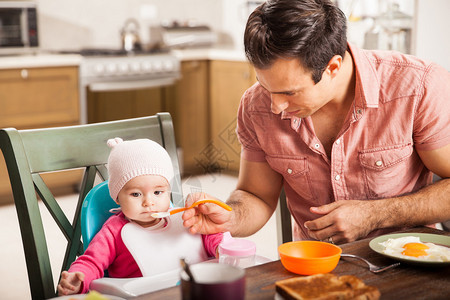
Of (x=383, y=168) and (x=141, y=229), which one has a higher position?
(x=383, y=168)

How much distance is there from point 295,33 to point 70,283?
0.76 meters

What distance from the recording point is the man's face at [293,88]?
1.44 meters

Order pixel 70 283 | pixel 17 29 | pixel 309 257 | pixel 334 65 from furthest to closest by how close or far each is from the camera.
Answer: pixel 17 29, pixel 334 65, pixel 70 283, pixel 309 257

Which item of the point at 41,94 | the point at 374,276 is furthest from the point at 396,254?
the point at 41,94

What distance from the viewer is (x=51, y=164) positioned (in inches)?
59.1

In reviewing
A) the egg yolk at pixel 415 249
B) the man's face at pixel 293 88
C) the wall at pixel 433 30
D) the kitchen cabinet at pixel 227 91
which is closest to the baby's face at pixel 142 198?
the man's face at pixel 293 88

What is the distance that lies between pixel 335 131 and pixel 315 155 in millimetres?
90

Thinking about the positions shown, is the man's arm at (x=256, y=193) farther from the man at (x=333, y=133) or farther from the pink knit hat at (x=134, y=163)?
the pink knit hat at (x=134, y=163)

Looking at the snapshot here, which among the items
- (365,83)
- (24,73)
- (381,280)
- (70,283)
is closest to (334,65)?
(365,83)

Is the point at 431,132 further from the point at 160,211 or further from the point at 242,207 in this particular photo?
the point at 160,211

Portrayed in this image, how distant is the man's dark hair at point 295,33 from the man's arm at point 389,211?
34 centimetres

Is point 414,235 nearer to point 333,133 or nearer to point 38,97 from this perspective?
point 333,133

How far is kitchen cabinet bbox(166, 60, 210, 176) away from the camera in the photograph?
4.84m

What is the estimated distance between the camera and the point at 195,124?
5.03 m
